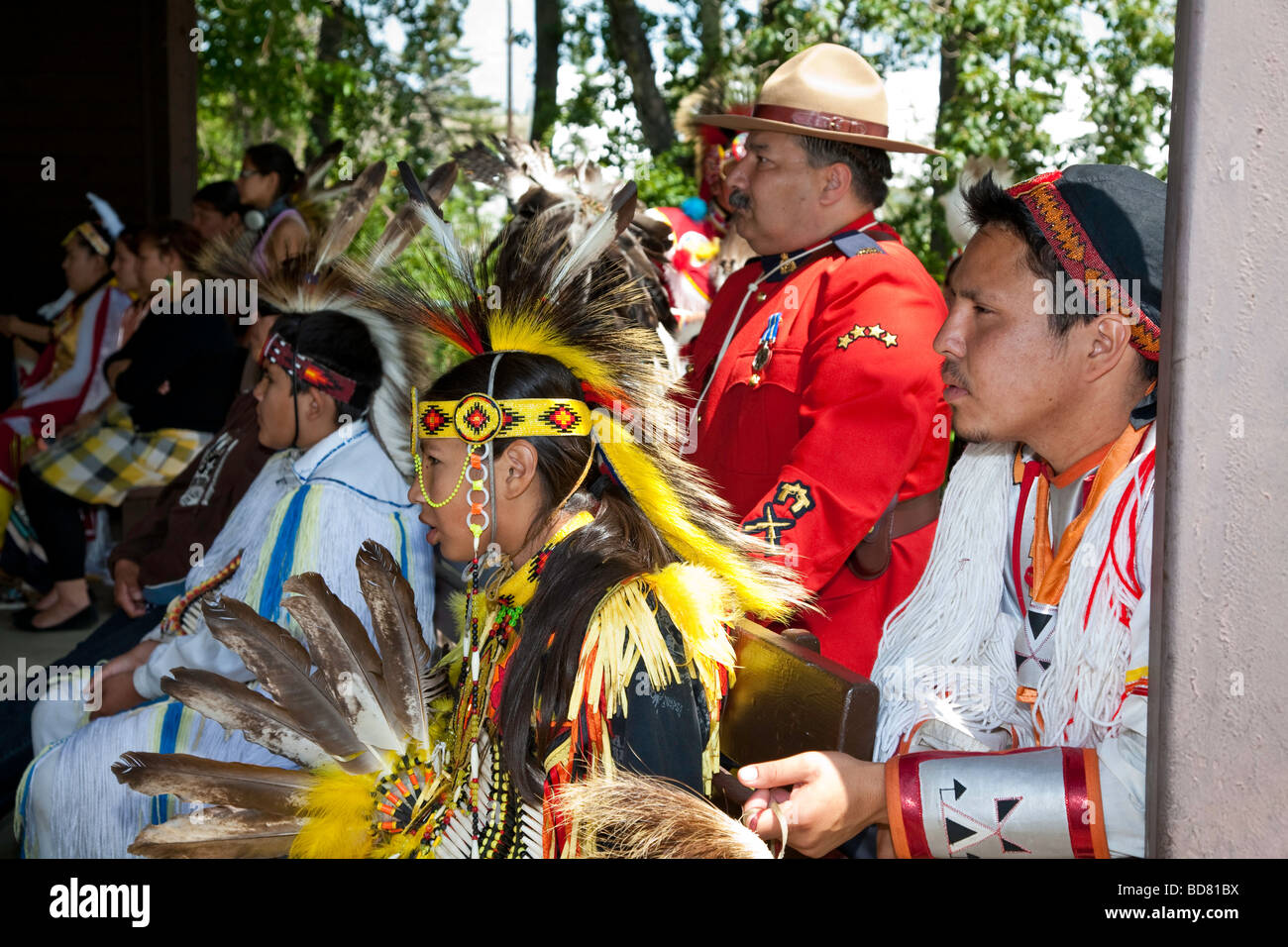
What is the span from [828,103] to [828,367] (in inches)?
25.5

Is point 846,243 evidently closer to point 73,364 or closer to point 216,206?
point 216,206

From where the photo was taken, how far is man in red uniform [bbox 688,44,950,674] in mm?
2127

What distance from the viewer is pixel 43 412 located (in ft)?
16.9

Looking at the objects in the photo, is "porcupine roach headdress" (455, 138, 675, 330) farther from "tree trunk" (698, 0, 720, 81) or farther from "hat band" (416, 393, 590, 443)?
"tree trunk" (698, 0, 720, 81)

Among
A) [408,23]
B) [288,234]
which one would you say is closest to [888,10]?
[288,234]

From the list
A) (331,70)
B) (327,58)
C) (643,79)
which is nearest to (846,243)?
(643,79)

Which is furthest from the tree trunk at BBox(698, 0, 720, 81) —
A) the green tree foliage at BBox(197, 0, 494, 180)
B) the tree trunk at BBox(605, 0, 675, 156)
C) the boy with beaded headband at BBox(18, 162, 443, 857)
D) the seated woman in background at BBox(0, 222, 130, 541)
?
the boy with beaded headband at BBox(18, 162, 443, 857)

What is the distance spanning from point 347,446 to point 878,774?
5.42 ft

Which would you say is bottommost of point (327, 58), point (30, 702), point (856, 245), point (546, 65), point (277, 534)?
point (30, 702)

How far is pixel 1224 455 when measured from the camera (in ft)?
3.95

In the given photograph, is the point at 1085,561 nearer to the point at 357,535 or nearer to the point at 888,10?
the point at 357,535

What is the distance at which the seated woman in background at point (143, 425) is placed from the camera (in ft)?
14.8

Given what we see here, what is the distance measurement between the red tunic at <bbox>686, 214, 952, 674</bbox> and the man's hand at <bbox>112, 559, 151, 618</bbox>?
179cm

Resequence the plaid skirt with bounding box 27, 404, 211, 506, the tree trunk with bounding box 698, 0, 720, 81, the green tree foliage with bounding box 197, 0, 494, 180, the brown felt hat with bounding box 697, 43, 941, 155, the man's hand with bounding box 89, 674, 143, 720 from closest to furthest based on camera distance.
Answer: the brown felt hat with bounding box 697, 43, 941, 155 < the man's hand with bounding box 89, 674, 143, 720 < the plaid skirt with bounding box 27, 404, 211, 506 < the tree trunk with bounding box 698, 0, 720, 81 < the green tree foliage with bounding box 197, 0, 494, 180
